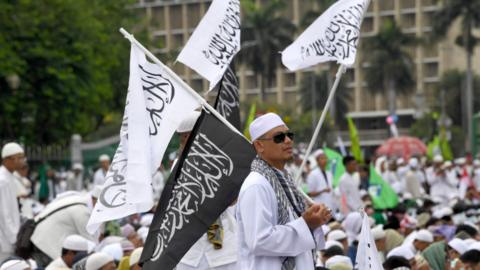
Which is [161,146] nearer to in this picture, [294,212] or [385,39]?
[294,212]

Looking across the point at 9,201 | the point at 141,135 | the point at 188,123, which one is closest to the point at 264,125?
the point at 141,135

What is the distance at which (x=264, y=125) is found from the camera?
24.4 ft

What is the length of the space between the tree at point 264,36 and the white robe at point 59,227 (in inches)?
3008

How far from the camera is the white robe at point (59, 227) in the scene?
43.1 feet

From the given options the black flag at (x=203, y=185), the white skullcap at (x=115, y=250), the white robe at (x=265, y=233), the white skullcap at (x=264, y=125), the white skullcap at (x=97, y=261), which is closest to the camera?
the white robe at (x=265, y=233)

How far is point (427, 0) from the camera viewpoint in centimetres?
11881

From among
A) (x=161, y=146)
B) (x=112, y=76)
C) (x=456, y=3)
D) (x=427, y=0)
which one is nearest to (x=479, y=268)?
(x=161, y=146)

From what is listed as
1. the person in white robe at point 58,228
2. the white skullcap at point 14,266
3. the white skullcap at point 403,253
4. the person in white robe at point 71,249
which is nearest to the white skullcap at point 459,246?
the white skullcap at point 403,253

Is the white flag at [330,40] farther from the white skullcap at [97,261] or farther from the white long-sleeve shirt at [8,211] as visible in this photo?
the white long-sleeve shirt at [8,211]

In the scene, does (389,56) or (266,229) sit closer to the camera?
(266,229)

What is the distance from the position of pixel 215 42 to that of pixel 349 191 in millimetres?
11024

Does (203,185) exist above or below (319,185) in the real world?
above

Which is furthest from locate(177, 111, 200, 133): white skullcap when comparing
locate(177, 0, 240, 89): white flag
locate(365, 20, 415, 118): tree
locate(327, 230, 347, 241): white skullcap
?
locate(365, 20, 415, 118): tree

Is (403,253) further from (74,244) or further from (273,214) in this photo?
(273,214)
